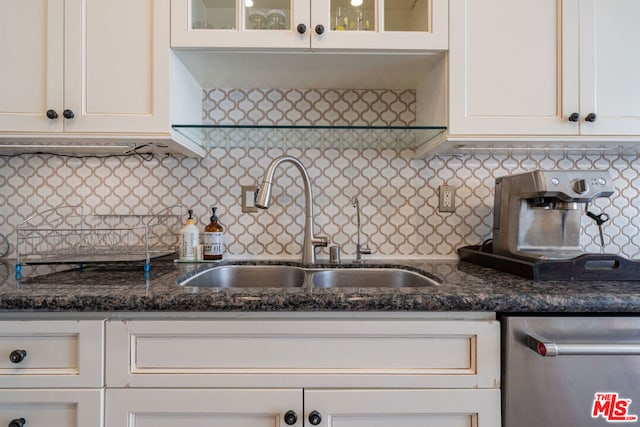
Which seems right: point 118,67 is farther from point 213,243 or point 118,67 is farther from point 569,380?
point 569,380

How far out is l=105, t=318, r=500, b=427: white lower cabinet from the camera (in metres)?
0.81

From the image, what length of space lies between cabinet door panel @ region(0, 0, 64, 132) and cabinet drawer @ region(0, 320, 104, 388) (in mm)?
654

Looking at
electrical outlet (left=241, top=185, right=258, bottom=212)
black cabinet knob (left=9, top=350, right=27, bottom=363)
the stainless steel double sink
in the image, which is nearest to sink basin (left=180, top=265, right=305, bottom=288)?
the stainless steel double sink

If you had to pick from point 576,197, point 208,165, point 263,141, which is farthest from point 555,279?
point 208,165

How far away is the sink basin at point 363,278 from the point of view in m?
1.31

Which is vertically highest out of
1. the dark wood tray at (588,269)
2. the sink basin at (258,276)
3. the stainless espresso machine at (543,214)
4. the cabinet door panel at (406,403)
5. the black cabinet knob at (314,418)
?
the stainless espresso machine at (543,214)

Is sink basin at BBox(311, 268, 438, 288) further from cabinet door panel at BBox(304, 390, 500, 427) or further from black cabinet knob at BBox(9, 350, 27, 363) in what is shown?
black cabinet knob at BBox(9, 350, 27, 363)

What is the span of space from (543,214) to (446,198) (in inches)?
15.0

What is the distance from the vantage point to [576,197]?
3.54 ft

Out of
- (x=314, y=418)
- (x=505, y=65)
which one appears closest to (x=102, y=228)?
(x=314, y=418)

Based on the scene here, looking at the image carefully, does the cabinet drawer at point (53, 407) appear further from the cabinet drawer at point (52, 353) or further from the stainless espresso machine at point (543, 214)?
the stainless espresso machine at point (543, 214)

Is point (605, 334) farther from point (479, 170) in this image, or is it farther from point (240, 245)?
point (240, 245)

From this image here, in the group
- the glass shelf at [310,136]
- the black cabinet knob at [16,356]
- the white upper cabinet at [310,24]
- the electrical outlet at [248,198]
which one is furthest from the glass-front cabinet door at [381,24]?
the black cabinet knob at [16,356]

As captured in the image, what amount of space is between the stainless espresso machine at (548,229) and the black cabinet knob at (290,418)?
75 centimetres
